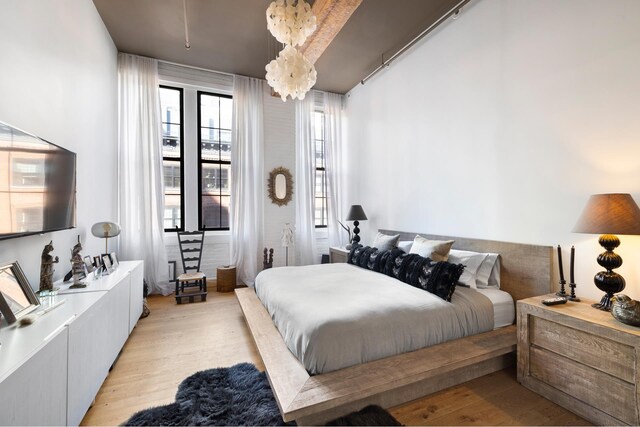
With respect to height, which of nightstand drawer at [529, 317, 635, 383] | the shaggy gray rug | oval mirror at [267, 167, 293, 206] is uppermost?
oval mirror at [267, 167, 293, 206]

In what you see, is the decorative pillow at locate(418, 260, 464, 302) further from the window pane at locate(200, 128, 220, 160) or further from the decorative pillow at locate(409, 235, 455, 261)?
the window pane at locate(200, 128, 220, 160)

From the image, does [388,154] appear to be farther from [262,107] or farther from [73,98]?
[73,98]

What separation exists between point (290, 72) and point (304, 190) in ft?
9.36

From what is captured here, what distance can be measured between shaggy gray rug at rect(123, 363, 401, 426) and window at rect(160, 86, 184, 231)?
122 inches

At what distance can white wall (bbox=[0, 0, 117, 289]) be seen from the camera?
1.74 m

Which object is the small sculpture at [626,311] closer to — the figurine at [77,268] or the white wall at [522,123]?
the white wall at [522,123]

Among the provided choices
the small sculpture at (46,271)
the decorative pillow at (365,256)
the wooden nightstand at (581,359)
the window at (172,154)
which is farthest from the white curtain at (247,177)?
the wooden nightstand at (581,359)

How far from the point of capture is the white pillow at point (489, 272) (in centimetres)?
257

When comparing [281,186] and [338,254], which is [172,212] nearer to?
[281,186]

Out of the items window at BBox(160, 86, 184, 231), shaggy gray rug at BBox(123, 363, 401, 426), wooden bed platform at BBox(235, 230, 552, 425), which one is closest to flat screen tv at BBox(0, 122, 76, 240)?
shaggy gray rug at BBox(123, 363, 401, 426)

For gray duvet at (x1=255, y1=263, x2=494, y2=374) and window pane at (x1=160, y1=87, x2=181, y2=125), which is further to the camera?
window pane at (x1=160, y1=87, x2=181, y2=125)

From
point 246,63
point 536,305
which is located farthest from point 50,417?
→ point 246,63

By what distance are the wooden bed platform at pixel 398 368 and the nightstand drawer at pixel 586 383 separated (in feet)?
0.67

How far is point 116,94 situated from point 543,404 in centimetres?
564
